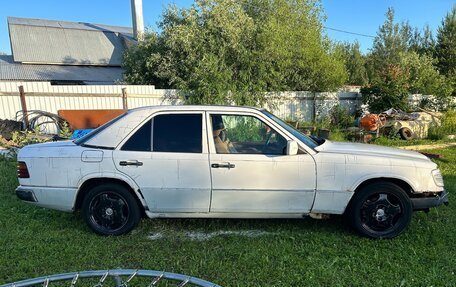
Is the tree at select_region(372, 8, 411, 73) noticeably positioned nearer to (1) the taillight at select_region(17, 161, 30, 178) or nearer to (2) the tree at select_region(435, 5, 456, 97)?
(2) the tree at select_region(435, 5, 456, 97)

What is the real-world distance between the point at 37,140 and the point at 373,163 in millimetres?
8445

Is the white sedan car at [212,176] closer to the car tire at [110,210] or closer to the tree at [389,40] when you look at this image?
the car tire at [110,210]

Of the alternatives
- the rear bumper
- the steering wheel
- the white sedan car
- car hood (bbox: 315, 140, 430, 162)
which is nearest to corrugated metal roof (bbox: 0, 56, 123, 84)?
the rear bumper

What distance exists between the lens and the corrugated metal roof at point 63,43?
2103cm

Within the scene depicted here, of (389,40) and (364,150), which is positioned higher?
(389,40)

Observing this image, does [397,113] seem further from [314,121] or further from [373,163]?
[373,163]

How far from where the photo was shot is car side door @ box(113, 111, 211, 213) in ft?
12.7

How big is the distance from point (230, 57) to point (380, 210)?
416 inches

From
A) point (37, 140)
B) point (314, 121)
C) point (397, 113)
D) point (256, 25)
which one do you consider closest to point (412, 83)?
point (397, 113)

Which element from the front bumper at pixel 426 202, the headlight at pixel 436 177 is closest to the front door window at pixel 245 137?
the front bumper at pixel 426 202

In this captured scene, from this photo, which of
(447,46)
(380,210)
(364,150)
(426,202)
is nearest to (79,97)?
(364,150)

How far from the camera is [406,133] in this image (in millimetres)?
11562

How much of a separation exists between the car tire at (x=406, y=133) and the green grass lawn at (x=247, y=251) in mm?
7540

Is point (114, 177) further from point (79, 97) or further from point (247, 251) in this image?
point (79, 97)
